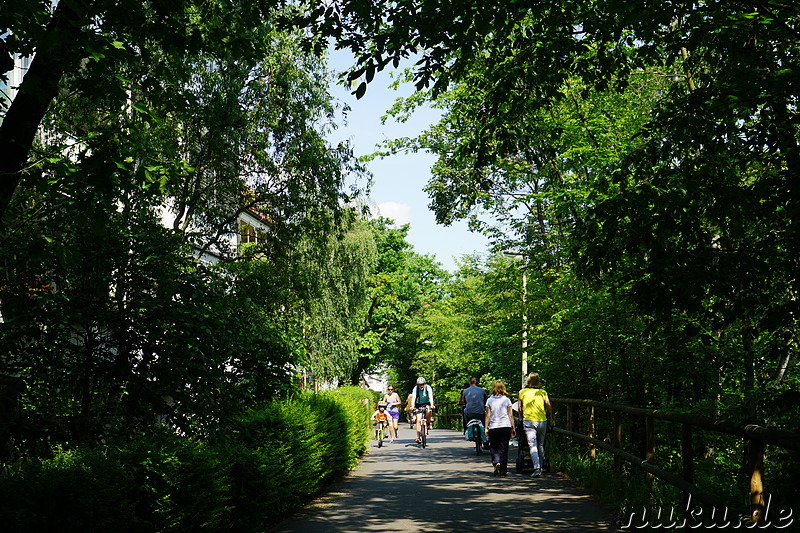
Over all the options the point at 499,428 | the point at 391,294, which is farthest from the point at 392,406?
the point at 391,294

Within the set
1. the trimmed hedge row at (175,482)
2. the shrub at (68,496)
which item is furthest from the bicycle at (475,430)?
the shrub at (68,496)

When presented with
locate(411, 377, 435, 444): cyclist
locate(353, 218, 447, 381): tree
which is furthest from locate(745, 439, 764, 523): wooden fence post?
locate(353, 218, 447, 381): tree

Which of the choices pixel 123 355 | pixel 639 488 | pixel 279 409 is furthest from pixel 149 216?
pixel 639 488

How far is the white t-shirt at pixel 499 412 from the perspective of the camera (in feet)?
47.2

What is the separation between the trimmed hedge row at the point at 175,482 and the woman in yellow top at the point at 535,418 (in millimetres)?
4160

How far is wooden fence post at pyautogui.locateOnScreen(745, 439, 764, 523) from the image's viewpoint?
5.35 metres

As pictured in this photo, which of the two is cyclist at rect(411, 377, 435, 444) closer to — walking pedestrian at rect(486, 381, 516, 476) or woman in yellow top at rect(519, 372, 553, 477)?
walking pedestrian at rect(486, 381, 516, 476)

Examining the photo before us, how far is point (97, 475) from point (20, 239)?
3.94 metres

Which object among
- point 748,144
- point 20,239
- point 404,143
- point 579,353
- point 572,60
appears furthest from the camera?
point 404,143

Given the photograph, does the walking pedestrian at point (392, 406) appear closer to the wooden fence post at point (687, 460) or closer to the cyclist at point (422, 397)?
the cyclist at point (422, 397)

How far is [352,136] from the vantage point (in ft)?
69.7

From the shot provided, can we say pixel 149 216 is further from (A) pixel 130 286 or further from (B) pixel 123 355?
(B) pixel 123 355

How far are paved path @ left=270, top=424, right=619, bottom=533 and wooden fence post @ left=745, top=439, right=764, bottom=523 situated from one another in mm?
3150

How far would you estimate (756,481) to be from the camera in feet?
17.7
